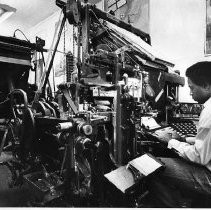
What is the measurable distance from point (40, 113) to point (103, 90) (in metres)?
0.56

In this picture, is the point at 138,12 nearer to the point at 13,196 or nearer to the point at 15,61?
the point at 15,61

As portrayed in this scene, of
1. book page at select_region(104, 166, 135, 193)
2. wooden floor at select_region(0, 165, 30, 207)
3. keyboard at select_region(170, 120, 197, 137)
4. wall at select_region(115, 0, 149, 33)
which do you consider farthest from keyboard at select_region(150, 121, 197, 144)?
wall at select_region(115, 0, 149, 33)

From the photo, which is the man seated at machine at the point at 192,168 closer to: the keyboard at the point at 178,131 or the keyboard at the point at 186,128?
the keyboard at the point at 178,131

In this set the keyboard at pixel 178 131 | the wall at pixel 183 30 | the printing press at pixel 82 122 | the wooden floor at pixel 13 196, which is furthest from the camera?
the wall at pixel 183 30

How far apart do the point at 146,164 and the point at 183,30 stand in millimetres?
2046

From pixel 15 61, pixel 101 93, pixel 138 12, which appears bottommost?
pixel 101 93

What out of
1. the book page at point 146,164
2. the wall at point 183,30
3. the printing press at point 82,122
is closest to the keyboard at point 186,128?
the printing press at point 82,122

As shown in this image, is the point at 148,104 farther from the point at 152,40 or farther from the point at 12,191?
the point at 12,191

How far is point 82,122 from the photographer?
1.36 m

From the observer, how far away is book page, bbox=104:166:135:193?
4.43 ft

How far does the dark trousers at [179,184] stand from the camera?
1.43 metres

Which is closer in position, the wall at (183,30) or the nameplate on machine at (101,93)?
the nameplate on machine at (101,93)

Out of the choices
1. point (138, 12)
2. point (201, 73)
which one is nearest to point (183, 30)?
point (138, 12)

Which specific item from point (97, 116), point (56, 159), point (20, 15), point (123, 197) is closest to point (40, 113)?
point (56, 159)
